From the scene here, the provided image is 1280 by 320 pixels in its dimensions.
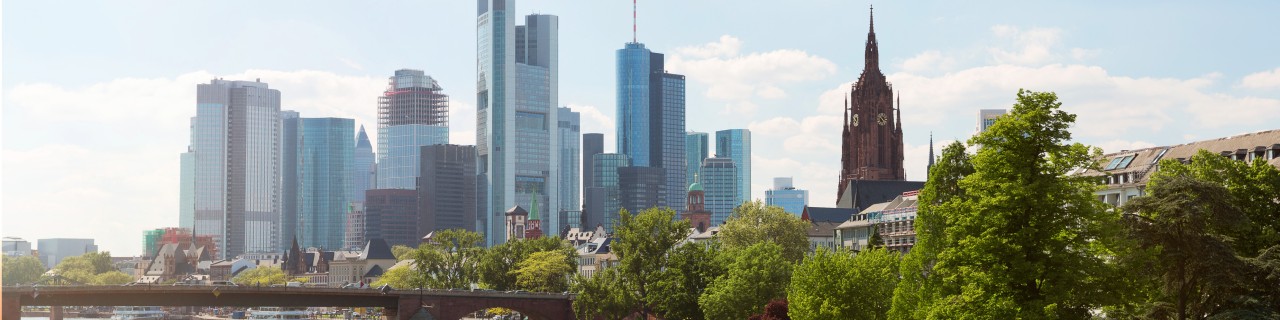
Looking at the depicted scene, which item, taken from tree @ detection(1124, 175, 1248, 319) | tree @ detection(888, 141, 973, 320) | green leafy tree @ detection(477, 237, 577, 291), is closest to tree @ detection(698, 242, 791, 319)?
tree @ detection(888, 141, 973, 320)

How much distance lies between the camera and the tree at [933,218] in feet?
213

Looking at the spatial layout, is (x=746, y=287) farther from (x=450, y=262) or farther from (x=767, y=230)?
(x=450, y=262)

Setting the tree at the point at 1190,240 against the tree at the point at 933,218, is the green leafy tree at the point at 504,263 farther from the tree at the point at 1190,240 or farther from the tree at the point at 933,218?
the tree at the point at 1190,240

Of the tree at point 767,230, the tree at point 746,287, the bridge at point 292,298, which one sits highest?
the tree at point 767,230

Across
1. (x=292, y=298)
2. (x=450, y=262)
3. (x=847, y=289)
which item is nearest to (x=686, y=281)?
(x=847, y=289)

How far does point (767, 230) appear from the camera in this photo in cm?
17462

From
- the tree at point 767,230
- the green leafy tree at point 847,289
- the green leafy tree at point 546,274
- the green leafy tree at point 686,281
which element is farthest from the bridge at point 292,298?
the green leafy tree at point 847,289

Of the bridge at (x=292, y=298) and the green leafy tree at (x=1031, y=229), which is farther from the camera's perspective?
the bridge at (x=292, y=298)

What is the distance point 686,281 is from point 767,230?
52.6m

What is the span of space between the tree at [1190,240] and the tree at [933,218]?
24.6ft

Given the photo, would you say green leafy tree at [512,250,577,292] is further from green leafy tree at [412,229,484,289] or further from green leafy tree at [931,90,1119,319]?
green leafy tree at [931,90,1119,319]

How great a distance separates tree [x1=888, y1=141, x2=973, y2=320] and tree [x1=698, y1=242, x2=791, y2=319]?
140 ft

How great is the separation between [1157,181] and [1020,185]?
8505mm

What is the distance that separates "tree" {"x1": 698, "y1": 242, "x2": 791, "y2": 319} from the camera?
113 meters
